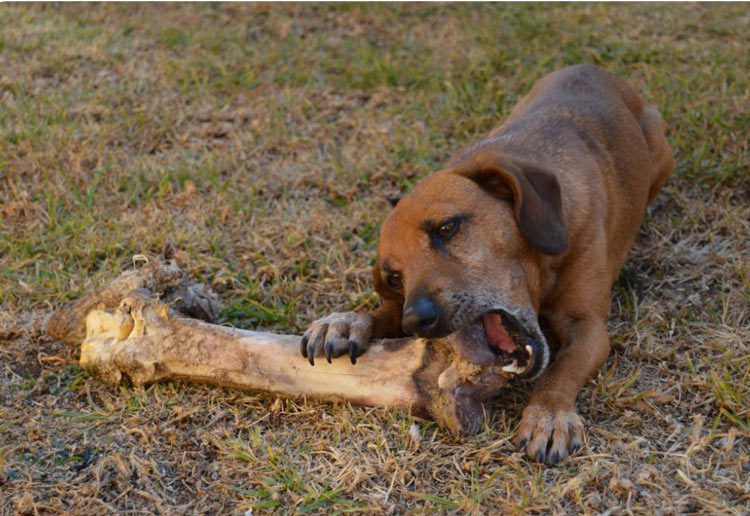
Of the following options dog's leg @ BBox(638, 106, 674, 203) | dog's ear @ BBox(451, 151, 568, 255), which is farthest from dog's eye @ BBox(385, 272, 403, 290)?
dog's leg @ BBox(638, 106, 674, 203)

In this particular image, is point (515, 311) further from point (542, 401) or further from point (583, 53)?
point (583, 53)

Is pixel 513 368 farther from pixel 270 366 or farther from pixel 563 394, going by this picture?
pixel 270 366

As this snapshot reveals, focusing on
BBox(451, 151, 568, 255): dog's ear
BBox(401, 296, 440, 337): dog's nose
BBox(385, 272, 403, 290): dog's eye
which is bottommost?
BBox(385, 272, 403, 290): dog's eye

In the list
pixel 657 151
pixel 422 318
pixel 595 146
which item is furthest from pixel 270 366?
pixel 657 151

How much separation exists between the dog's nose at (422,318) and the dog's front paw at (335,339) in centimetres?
35

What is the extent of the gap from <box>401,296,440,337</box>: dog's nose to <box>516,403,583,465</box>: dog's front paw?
51 cm

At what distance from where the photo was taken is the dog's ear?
3367mm

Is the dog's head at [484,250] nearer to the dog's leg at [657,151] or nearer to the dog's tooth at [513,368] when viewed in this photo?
the dog's tooth at [513,368]

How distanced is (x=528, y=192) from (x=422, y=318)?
0.67m

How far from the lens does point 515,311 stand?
334 centimetres

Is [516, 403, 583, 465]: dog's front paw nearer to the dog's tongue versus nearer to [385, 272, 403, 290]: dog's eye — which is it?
the dog's tongue

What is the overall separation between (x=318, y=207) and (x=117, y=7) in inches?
141

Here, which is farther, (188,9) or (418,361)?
(188,9)

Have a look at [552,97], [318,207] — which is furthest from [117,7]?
[552,97]
